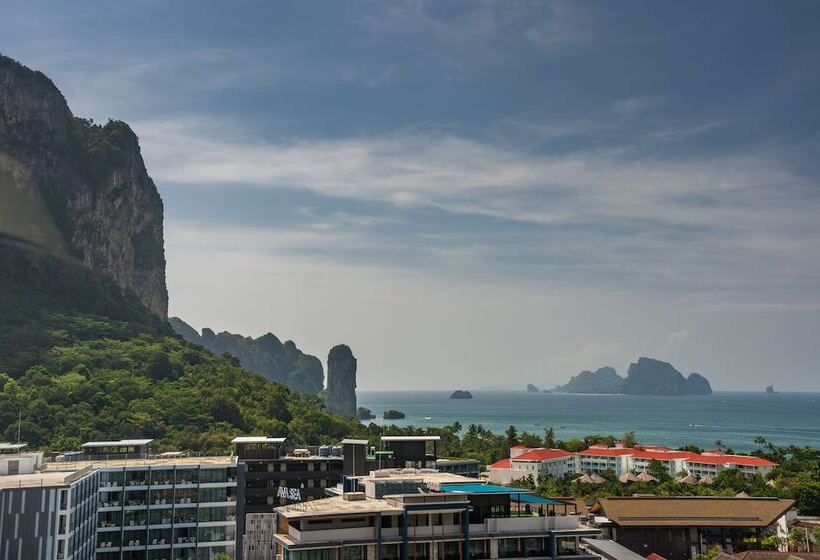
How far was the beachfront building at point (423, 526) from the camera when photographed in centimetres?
4206

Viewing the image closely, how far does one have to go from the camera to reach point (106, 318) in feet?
656

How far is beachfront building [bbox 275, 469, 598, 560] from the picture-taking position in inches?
1656

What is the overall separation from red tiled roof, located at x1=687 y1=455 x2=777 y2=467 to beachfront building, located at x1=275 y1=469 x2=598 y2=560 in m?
95.2

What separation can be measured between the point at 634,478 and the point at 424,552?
245 ft

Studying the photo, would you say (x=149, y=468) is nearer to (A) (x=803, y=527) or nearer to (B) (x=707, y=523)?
(B) (x=707, y=523)

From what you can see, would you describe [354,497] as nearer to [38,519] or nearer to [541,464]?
[38,519]

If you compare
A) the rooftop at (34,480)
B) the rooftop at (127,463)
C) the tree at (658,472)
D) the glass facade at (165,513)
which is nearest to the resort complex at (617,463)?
the tree at (658,472)

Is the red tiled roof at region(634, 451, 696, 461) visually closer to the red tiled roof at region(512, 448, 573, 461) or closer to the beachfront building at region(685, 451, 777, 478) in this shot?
the beachfront building at region(685, 451, 777, 478)

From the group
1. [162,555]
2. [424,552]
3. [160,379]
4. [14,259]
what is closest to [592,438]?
[160,379]

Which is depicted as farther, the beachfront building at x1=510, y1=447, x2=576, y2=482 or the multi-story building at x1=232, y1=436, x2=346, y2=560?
the beachfront building at x1=510, y1=447, x2=576, y2=482

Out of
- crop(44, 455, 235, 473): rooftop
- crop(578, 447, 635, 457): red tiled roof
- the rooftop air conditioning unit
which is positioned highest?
the rooftop air conditioning unit

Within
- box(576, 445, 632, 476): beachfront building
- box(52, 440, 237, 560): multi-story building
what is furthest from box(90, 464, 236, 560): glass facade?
box(576, 445, 632, 476): beachfront building

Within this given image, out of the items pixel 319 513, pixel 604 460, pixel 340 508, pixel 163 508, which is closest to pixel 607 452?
pixel 604 460

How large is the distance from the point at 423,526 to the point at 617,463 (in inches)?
4290
